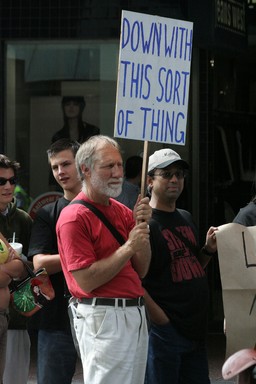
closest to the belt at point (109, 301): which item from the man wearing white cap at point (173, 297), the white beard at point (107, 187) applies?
the white beard at point (107, 187)

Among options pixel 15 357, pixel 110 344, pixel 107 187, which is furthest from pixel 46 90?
pixel 110 344

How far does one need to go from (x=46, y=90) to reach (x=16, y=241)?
404 cm

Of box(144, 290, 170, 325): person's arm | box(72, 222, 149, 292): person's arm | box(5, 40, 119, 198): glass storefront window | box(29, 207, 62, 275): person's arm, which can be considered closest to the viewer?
box(72, 222, 149, 292): person's arm

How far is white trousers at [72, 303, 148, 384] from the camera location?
5.46 metres

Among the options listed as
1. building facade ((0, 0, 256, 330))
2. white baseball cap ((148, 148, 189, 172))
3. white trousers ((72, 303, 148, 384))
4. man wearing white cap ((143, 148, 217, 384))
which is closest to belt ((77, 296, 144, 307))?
white trousers ((72, 303, 148, 384))

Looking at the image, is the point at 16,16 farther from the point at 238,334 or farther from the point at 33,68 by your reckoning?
the point at 238,334

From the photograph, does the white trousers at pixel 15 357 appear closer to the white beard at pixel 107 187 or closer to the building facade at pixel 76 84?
the white beard at pixel 107 187

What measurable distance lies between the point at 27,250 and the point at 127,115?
1383mm

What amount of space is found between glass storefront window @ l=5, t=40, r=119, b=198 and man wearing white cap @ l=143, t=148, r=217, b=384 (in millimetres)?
4195

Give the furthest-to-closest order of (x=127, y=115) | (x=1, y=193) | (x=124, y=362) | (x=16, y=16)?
(x=16, y=16) → (x=1, y=193) → (x=127, y=115) → (x=124, y=362)

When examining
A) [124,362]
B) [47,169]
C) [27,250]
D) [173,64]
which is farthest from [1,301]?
[47,169]

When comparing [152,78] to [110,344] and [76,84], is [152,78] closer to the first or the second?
[110,344]

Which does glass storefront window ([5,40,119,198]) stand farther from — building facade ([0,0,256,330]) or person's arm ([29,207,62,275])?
person's arm ([29,207,62,275])

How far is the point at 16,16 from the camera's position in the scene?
10484 millimetres
